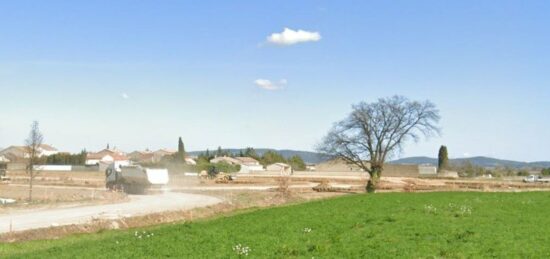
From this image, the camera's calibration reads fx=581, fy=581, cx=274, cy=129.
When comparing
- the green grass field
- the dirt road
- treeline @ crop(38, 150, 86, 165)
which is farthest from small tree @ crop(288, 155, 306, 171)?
the green grass field

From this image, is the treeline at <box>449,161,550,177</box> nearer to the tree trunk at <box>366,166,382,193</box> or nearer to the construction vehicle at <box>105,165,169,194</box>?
the tree trunk at <box>366,166,382,193</box>

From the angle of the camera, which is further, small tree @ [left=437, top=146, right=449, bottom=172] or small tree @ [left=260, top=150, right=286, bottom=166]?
small tree @ [left=260, top=150, right=286, bottom=166]

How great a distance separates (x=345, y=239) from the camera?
18.7 meters

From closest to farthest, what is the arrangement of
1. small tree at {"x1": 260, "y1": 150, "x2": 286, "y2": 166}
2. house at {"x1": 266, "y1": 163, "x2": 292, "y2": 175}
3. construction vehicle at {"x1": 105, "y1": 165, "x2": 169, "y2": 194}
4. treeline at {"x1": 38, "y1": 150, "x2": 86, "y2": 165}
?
construction vehicle at {"x1": 105, "y1": 165, "x2": 169, "y2": 194}, house at {"x1": 266, "y1": 163, "x2": 292, "y2": 175}, treeline at {"x1": 38, "y1": 150, "x2": 86, "y2": 165}, small tree at {"x1": 260, "y1": 150, "x2": 286, "y2": 166}

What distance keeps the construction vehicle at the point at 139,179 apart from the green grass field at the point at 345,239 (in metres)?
34.8

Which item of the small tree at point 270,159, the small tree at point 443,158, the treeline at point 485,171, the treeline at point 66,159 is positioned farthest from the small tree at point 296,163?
the treeline at point 66,159

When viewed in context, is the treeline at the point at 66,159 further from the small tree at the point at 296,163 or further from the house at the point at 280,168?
the small tree at the point at 296,163

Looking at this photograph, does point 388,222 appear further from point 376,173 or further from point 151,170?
point 376,173

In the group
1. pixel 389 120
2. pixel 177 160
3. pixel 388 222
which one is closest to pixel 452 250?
pixel 388 222

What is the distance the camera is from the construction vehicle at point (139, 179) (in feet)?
201

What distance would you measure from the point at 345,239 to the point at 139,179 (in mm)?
46175

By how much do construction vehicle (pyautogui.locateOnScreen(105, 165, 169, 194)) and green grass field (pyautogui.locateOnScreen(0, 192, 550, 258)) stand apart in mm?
34786

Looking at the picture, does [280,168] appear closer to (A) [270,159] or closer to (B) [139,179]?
(A) [270,159]

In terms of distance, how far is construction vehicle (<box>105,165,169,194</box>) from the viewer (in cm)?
6138
